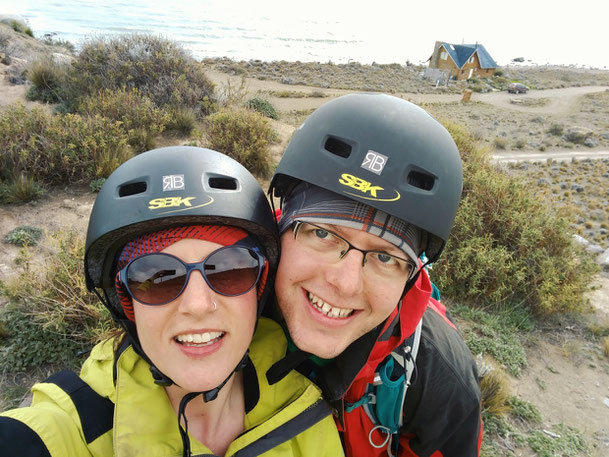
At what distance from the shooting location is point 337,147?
2.52m

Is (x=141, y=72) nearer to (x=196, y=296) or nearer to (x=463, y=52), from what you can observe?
(x=196, y=296)

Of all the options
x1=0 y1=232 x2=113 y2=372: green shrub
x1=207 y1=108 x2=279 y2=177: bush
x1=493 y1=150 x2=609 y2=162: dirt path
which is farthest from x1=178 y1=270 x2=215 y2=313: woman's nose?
x1=493 y1=150 x2=609 y2=162: dirt path

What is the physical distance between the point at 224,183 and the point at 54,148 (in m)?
6.30

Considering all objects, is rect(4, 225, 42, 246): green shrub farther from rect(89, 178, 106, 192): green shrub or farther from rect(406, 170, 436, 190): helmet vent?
rect(406, 170, 436, 190): helmet vent

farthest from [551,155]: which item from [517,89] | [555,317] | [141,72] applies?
[517,89]

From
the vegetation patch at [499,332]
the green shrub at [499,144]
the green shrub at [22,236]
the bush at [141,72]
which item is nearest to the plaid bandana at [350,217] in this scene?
the vegetation patch at [499,332]

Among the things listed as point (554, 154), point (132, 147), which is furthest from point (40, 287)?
point (554, 154)

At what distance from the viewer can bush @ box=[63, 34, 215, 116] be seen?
1100 centimetres

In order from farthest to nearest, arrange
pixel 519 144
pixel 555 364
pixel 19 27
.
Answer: pixel 519 144 < pixel 19 27 < pixel 555 364

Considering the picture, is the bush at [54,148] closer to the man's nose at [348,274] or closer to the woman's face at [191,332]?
the woman's face at [191,332]

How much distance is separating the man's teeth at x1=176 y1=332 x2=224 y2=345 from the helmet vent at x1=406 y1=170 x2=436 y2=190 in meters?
1.51

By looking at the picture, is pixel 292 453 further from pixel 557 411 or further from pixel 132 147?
pixel 132 147

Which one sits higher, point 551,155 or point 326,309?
point 326,309

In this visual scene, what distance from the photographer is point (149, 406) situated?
5.83 feet
